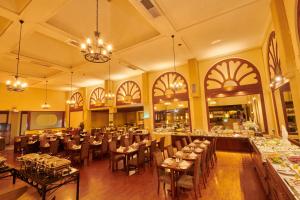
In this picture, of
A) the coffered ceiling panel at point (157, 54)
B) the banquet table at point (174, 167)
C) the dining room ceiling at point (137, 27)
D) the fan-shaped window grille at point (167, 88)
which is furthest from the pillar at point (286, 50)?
the fan-shaped window grille at point (167, 88)

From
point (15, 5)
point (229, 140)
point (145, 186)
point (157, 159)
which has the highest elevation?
point (15, 5)

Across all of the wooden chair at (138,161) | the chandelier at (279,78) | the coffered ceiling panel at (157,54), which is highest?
the coffered ceiling panel at (157,54)

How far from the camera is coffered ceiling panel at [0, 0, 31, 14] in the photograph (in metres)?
3.83

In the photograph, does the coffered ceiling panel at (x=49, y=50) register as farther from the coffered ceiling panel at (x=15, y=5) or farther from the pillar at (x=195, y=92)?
the pillar at (x=195, y=92)

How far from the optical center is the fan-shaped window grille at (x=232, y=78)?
7059 mm

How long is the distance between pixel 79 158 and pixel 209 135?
20.2ft

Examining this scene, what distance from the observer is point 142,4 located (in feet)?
12.9

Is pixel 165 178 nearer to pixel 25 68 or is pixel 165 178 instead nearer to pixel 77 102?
pixel 25 68

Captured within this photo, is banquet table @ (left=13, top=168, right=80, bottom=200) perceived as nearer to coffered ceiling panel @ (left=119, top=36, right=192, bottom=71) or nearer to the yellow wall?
coffered ceiling panel @ (left=119, top=36, right=192, bottom=71)

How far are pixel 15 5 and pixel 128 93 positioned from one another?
800 cm

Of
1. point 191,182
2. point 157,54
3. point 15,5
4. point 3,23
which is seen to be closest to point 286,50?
point 191,182

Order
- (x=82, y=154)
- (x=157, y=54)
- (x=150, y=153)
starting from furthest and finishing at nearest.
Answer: (x=157, y=54) < (x=82, y=154) < (x=150, y=153)

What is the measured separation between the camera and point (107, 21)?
5000 mm

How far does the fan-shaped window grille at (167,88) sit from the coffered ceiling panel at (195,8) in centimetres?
444
